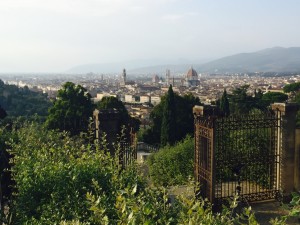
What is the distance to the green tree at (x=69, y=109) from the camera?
21.6 meters

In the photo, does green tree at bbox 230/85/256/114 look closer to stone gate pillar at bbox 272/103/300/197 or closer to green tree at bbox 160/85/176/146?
green tree at bbox 160/85/176/146

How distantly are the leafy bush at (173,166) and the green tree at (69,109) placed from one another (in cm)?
951

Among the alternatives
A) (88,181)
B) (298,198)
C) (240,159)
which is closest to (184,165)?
(240,159)

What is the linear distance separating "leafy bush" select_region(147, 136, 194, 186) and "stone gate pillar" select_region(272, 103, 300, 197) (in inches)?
130

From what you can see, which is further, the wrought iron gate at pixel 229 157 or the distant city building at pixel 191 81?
the distant city building at pixel 191 81

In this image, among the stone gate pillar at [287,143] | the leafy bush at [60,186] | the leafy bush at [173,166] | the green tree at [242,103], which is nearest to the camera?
the leafy bush at [60,186]

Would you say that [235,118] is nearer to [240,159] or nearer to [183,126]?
[240,159]

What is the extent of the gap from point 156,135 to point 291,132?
55.4ft

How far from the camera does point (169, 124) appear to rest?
2258cm

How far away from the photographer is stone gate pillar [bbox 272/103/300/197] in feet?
27.7

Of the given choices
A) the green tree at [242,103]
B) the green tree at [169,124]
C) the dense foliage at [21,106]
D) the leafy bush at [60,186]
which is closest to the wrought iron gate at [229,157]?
the leafy bush at [60,186]

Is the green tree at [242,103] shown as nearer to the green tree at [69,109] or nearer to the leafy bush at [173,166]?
the green tree at [69,109]

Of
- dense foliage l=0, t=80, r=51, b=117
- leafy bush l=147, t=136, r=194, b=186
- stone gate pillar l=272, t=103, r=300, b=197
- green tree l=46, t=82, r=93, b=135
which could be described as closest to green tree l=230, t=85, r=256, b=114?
green tree l=46, t=82, r=93, b=135

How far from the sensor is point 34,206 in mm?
4996
